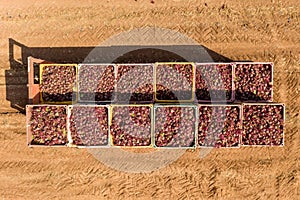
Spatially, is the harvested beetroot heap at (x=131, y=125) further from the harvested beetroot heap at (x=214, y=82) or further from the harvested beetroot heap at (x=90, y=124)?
the harvested beetroot heap at (x=214, y=82)

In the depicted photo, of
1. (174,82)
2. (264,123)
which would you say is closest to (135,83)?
(174,82)

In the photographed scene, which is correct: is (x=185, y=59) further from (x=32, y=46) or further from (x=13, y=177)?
(x=13, y=177)

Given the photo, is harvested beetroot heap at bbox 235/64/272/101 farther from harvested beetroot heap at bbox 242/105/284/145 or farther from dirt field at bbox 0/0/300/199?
dirt field at bbox 0/0/300/199

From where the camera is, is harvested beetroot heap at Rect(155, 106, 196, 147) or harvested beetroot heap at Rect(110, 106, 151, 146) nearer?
harvested beetroot heap at Rect(155, 106, 196, 147)

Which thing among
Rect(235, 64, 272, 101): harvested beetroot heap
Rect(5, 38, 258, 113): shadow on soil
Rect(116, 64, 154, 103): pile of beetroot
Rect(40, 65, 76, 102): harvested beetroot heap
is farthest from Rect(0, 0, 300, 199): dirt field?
Rect(116, 64, 154, 103): pile of beetroot

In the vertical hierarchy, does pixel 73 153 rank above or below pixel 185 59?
below

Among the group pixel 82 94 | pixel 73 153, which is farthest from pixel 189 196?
pixel 82 94
